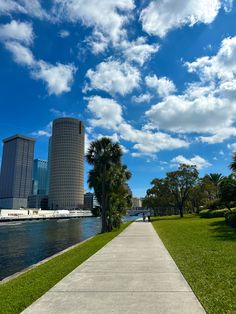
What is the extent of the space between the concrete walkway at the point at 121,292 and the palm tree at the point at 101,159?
21690 millimetres

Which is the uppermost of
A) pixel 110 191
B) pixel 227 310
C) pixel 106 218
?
pixel 110 191

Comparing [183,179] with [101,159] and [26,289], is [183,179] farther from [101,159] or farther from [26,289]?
[26,289]

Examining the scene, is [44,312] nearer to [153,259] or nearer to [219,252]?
[153,259]

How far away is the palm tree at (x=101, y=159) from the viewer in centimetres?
3150

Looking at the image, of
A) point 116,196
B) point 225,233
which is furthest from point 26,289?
point 116,196

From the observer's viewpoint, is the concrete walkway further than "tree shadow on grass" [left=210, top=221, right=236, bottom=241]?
A: No

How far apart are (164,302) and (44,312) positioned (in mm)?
2448

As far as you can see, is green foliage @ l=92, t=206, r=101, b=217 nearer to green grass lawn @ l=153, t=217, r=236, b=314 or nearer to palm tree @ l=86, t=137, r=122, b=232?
palm tree @ l=86, t=137, r=122, b=232

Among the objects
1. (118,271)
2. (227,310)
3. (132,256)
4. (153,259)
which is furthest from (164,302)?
(132,256)

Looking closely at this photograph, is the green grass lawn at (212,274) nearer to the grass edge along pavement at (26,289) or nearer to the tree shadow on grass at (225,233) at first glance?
the grass edge along pavement at (26,289)

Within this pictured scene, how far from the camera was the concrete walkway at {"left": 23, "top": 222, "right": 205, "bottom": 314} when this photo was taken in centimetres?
558

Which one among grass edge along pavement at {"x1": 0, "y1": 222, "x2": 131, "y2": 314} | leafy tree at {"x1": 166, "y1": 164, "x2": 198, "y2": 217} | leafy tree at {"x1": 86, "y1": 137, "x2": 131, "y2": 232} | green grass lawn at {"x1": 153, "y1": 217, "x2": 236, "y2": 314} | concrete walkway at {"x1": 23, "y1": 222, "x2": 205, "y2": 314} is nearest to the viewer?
concrete walkway at {"x1": 23, "y1": 222, "x2": 205, "y2": 314}

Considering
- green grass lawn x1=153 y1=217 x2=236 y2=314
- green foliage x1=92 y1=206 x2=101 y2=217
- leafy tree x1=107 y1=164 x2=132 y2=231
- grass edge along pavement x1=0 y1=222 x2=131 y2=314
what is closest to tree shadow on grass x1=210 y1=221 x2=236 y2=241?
green grass lawn x1=153 y1=217 x2=236 y2=314

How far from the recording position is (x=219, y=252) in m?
12.0
